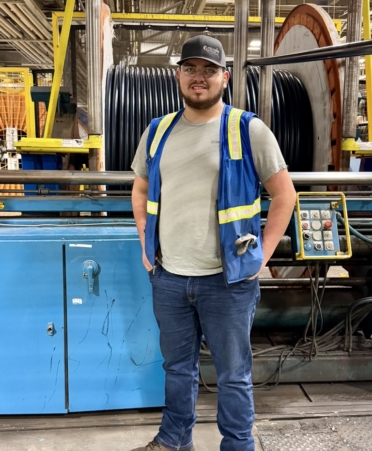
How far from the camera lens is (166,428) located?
1.85m

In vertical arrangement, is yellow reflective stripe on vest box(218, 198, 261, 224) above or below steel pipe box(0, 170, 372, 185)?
below

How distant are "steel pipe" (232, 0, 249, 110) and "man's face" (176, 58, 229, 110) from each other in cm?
92

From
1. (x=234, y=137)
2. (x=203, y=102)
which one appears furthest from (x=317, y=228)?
(x=203, y=102)

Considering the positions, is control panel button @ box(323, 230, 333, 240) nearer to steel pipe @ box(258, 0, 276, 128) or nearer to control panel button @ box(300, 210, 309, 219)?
control panel button @ box(300, 210, 309, 219)

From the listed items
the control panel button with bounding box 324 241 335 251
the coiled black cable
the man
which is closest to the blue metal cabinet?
the man

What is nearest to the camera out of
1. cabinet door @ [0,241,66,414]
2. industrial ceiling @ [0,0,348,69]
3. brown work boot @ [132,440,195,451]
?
brown work boot @ [132,440,195,451]

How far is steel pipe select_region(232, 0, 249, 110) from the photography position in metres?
2.30

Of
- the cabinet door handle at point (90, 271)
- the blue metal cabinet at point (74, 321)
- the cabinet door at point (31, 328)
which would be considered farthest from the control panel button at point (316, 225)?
the cabinet door at point (31, 328)

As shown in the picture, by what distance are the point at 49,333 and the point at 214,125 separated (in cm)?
126

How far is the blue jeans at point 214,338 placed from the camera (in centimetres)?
159

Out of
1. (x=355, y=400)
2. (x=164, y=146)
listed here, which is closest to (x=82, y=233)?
(x=164, y=146)

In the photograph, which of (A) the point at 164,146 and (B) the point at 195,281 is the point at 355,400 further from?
(A) the point at 164,146

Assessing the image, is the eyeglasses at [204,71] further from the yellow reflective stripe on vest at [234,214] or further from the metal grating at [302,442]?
the metal grating at [302,442]

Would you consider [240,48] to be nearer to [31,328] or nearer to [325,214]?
[325,214]
